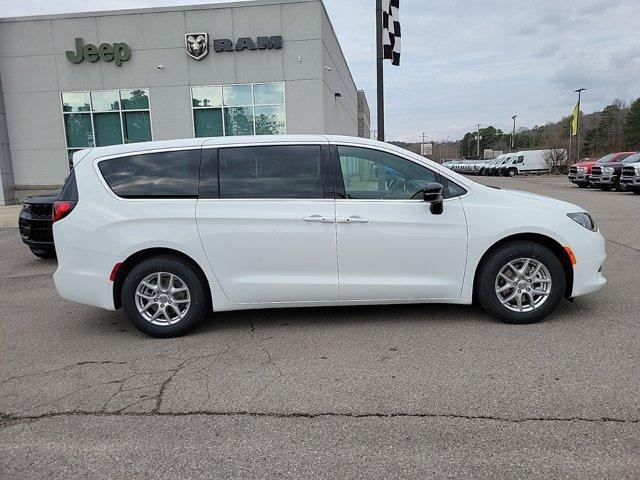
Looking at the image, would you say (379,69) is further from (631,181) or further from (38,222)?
(631,181)

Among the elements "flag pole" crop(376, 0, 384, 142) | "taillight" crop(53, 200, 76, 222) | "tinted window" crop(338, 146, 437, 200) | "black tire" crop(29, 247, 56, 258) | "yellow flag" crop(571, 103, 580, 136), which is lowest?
"black tire" crop(29, 247, 56, 258)

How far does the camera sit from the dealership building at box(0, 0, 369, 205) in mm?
17156

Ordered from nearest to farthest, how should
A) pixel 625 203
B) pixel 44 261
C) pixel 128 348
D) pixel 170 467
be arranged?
pixel 170 467 → pixel 128 348 → pixel 44 261 → pixel 625 203

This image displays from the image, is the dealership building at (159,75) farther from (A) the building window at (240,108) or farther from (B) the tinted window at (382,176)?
(B) the tinted window at (382,176)

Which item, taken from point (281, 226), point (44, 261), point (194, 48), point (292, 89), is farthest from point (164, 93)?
point (281, 226)

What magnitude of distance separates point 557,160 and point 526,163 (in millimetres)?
2569

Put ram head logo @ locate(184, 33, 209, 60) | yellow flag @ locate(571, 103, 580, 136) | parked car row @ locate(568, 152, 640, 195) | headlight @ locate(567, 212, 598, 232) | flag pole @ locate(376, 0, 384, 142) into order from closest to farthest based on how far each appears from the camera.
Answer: headlight @ locate(567, 212, 598, 232) < flag pole @ locate(376, 0, 384, 142) < ram head logo @ locate(184, 33, 209, 60) < parked car row @ locate(568, 152, 640, 195) < yellow flag @ locate(571, 103, 580, 136)

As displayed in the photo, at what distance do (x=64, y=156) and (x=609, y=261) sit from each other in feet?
61.0

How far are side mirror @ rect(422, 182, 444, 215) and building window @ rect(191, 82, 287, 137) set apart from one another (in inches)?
546

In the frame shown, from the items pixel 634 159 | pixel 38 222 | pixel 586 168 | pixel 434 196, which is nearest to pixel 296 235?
pixel 434 196

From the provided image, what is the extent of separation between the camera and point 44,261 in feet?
28.3

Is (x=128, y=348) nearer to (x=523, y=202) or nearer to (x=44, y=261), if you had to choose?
(x=523, y=202)

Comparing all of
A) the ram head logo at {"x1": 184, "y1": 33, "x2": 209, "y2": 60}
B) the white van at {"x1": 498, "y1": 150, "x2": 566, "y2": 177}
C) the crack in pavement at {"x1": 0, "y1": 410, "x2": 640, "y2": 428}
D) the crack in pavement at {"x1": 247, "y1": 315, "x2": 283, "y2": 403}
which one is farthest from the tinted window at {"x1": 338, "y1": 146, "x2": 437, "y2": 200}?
the white van at {"x1": 498, "y1": 150, "x2": 566, "y2": 177}

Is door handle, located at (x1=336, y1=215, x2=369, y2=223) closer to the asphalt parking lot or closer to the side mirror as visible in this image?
the side mirror
